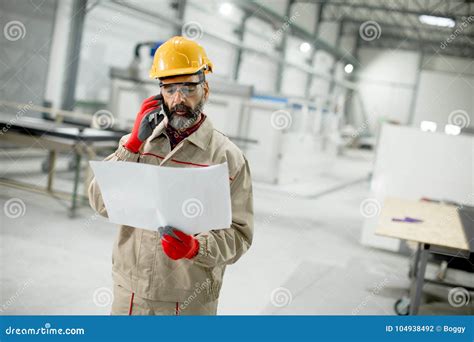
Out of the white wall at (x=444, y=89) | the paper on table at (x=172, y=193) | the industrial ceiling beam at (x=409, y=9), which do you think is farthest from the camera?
the white wall at (x=444, y=89)

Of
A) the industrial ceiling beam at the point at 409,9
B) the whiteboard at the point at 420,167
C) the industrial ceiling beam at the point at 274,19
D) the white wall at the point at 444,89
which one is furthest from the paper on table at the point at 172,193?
the white wall at the point at 444,89

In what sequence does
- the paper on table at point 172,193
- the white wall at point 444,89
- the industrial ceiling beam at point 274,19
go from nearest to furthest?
the paper on table at point 172,193 < the industrial ceiling beam at point 274,19 < the white wall at point 444,89

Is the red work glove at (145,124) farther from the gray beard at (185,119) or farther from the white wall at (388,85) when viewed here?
the white wall at (388,85)

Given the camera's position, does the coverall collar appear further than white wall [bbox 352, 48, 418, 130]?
No

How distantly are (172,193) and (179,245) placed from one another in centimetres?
16

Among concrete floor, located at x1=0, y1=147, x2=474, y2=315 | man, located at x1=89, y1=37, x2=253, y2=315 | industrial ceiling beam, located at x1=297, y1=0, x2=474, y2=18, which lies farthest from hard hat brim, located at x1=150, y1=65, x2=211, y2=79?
industrial ceiling beam, located at x1=297, y1=0, x2=474, y2=18

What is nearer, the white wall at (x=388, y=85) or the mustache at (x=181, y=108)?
the mustache at (x=181, y=108)

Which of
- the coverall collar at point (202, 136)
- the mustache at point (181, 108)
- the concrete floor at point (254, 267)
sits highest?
the mustache at point (181, 108)

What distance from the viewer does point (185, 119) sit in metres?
1.77

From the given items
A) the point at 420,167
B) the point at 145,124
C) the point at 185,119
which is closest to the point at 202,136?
the point at 185,119

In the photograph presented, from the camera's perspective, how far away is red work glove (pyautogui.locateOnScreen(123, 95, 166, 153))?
176cm

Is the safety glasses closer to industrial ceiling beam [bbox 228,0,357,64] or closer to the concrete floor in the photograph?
the concrete floor

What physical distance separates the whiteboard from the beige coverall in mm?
4627

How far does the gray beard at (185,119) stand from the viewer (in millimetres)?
1763
